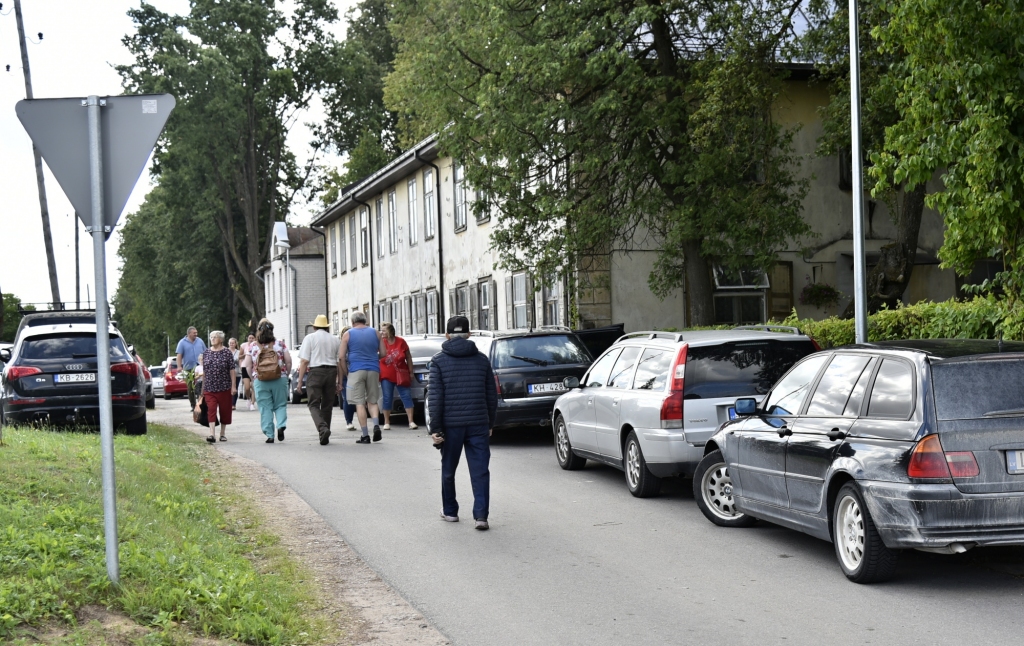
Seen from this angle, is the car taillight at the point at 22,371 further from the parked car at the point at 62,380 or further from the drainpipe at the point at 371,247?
the drainpipe at the point at 371,247

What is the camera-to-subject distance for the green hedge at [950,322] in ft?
42.4

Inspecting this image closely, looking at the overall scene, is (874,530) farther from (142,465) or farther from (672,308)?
(672,308)

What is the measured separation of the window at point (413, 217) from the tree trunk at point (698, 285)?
1830cm

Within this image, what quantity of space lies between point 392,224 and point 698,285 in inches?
875

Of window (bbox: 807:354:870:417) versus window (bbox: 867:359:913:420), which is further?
window (bbox: 807:354:870:417)

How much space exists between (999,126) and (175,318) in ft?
194

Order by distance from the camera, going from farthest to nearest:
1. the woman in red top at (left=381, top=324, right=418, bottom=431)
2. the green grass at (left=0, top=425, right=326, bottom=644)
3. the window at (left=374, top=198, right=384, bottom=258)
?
the window at (left=374, top=198, right=384, bottom=258), the woman in red top at (left=381, top=324, right=418, bottom=431), the green grass at (left=0, top=425, right=326, bottom=644)

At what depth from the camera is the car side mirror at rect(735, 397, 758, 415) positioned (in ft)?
30.7

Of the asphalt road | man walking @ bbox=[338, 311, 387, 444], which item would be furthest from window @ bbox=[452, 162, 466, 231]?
the asphalt road

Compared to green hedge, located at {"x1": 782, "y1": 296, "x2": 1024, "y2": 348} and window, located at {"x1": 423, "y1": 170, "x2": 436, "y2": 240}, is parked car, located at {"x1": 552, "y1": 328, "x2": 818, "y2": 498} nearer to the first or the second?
green hedge, located at {"x1": 782, "y1": 296, "x2": 1024, "y2": 348}

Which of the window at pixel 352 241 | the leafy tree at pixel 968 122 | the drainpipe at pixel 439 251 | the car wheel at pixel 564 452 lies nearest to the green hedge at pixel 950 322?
the leafy tree at pixel 968 122

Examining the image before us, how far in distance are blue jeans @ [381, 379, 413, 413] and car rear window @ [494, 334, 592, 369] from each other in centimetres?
340

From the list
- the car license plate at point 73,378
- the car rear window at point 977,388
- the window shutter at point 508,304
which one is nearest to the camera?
the car rear window at point 977,388

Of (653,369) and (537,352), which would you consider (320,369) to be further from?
(653,369)
